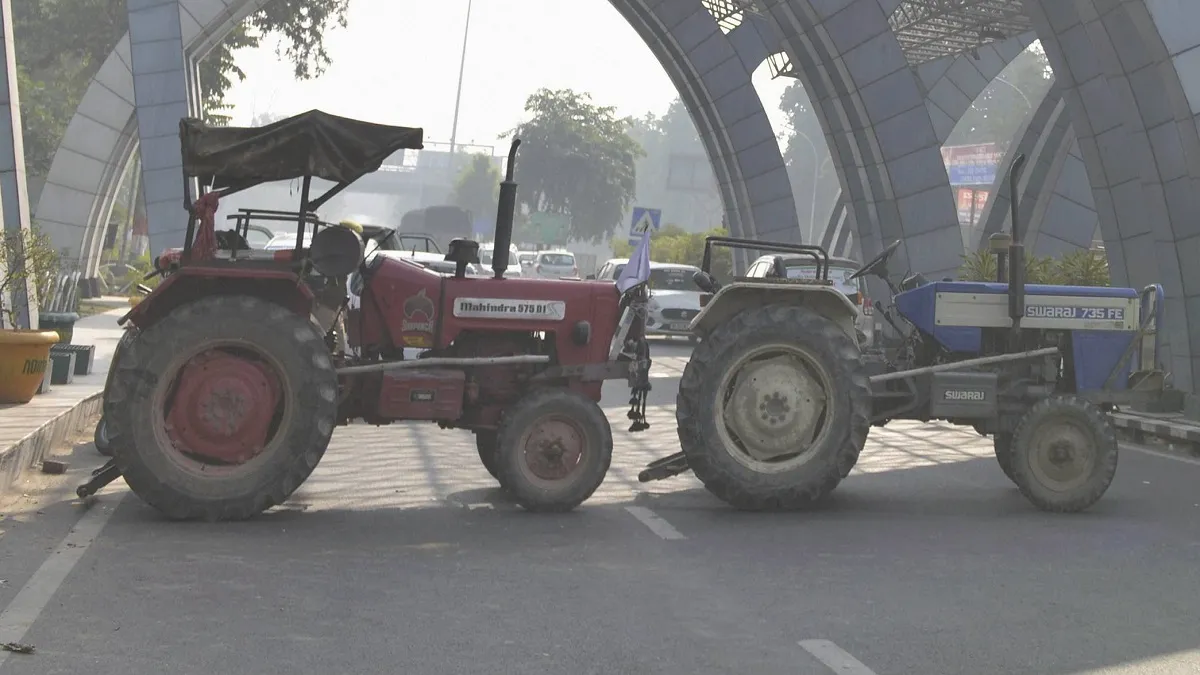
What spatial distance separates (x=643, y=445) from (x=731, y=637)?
8318 millimetres

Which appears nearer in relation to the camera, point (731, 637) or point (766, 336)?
point (731, 637)

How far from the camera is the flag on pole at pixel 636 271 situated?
10.9 meters

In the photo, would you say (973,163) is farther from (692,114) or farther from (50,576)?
(50,576)

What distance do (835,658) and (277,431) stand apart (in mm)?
4619

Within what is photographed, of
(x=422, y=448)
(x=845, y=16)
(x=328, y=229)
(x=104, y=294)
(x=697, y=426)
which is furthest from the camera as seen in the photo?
(x=104, y=294)

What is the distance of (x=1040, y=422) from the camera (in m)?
11.2

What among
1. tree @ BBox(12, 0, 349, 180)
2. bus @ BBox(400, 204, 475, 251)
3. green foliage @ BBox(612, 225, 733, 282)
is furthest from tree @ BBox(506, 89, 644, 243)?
tree @ BBox(12, 0, 349, 180)

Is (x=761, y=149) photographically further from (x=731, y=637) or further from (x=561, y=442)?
(x=731, y=637)

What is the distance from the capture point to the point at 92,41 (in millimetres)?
58156

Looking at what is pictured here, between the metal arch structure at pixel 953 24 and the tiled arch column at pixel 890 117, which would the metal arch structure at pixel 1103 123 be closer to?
the tiled arch column at pixel 890 117

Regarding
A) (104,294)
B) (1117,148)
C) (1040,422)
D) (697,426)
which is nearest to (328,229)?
(697,426)

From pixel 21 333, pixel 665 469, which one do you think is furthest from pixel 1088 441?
pixel 21 333

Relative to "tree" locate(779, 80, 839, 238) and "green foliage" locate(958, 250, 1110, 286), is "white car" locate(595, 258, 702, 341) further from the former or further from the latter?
"tree" locate(779, 80, 839, 238)

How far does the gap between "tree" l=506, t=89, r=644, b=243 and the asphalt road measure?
315 feet
